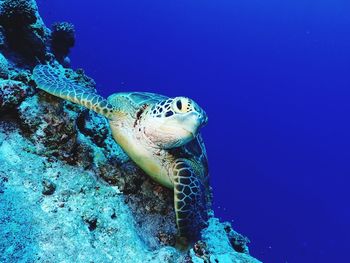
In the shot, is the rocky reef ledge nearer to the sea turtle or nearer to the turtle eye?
the sea turtle

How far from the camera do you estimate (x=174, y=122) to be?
3.96m

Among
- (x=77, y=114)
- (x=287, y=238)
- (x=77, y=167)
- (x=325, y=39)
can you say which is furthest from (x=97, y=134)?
(x=325, y=39)

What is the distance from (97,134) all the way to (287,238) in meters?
34.4

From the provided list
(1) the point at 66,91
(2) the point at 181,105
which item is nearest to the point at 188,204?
(2) the point at 181,105

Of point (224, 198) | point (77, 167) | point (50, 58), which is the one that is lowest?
point (77, 167)

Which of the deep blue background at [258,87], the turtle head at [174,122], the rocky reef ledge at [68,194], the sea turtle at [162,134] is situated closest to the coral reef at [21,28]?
the rocky reef ledge at [68,194]

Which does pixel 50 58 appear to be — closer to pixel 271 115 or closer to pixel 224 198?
pixel 224 198

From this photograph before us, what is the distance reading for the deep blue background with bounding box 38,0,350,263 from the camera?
40500 mm

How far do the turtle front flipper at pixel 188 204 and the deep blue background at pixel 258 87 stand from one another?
28115mm

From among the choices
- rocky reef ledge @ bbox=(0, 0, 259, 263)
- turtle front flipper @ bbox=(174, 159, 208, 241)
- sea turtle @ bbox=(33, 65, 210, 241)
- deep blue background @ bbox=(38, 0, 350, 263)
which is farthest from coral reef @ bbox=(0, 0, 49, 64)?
deep blue background @ bbox=(38, 0, 350, 263)

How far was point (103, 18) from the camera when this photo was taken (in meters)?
92.9

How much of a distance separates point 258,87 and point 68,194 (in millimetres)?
99428

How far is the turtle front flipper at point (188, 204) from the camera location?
3768mm

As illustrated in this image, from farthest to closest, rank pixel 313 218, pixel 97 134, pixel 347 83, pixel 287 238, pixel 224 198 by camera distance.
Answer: pixel 347 83 < pixel 313 218 < pixel 224 198 < pixel 287 238 < pixel 97 134
